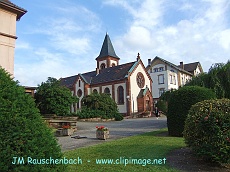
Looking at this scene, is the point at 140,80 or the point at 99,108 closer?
the point at 99,108

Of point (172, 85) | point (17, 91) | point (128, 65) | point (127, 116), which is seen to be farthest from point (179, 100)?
point (172, 85)

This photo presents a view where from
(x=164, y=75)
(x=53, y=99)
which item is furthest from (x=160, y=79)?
(x=53, y=99)

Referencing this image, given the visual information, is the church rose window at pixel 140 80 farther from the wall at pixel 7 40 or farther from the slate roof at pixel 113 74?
the wall at pixel 7 40

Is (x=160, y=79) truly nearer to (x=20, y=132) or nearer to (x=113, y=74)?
(x=113, y=74)

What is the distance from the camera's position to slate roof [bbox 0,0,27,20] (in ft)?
58.6

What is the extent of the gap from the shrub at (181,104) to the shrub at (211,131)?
5.21m

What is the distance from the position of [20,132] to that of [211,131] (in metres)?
5.01

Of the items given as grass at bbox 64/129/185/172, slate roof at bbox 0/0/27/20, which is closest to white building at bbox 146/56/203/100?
slate roof at bbox 0/0/27/20

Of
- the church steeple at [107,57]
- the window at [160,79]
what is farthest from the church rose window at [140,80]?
the church steeple at [107,57]

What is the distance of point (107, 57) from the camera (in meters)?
56.2

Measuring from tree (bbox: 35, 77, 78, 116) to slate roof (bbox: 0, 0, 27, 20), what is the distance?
7918 mm

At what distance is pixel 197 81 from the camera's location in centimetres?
1839

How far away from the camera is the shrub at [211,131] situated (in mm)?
5859

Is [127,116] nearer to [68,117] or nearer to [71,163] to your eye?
[68,117]
